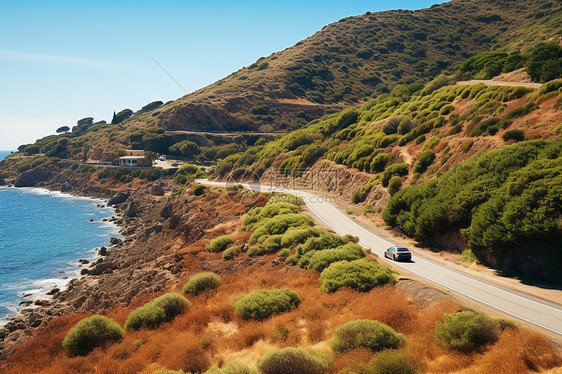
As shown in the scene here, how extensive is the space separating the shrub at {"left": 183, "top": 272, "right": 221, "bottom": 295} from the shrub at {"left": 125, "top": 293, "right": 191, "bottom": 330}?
8.57 feet

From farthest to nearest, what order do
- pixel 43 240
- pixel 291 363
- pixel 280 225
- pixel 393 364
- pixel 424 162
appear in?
pixel 43 240, pixel 424 162, pixel 280 225, pixel 291 363, pixel 393 364

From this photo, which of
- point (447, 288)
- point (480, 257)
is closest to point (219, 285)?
point (447, 288)

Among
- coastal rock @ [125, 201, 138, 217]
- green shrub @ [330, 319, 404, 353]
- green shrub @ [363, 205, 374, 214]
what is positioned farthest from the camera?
coastal rock @ [125, 201, 138, 217]

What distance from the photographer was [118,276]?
3469 cm

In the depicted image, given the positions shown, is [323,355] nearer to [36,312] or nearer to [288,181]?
[36,312]

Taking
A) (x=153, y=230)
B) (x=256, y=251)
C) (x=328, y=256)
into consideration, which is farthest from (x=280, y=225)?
(x=153, y=230)

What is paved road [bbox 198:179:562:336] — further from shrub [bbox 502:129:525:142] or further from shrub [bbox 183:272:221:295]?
shrub [bbox 502:129:525:142]

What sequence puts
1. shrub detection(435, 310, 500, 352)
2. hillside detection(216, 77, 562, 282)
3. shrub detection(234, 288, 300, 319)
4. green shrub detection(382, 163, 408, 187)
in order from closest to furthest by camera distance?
shrub detection(435, 310, 500, 352) → shrub detection(234, 288, 300, 319) → hillside detection(216, 77, 562, 282) → green shrub detection(382, 163, 408, 187)

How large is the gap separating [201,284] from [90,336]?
21.8 feet

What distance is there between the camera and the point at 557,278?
680 inches

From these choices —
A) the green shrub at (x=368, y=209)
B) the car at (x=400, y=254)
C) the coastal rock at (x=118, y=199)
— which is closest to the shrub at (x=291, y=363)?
the car at (x=400, y=254)

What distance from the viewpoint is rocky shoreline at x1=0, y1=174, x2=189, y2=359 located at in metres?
25.6

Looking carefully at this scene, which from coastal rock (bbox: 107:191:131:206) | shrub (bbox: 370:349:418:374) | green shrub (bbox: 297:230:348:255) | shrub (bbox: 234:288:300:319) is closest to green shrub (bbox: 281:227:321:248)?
green shrub (bbox: 297:230:348:255)

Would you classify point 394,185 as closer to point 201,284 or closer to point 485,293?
point 485,293
